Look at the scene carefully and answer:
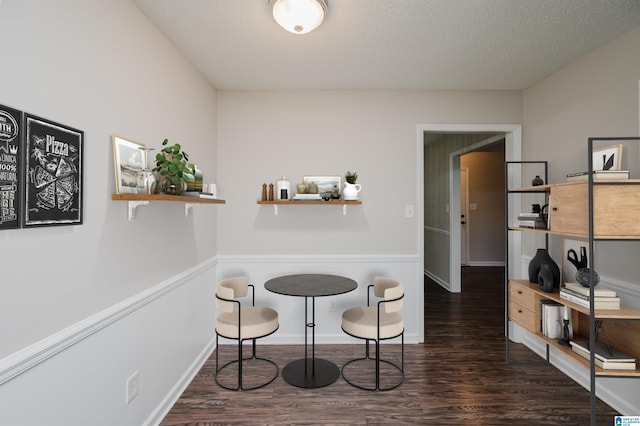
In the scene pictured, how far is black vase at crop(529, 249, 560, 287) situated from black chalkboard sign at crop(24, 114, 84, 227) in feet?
10.3

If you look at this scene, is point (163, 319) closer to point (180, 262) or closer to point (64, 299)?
point (180, 262)

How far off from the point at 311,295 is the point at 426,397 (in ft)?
3.74

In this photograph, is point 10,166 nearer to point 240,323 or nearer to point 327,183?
point 240,323

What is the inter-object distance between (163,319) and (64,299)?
86cm

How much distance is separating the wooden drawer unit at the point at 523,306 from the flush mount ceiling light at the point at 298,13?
2553mm

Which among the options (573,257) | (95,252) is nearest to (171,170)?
(95,252)

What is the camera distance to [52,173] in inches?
49.0

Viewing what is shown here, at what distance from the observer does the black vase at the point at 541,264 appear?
8.02 feet

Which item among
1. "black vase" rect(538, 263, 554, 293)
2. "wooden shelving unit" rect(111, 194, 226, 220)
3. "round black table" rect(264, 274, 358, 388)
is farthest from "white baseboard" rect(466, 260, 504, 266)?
"wooden shelving unit" rect(111, 194, 226, 220)

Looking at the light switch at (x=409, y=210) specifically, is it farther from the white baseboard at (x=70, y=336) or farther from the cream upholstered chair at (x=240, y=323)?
the white baseboard at (x=70, y=336)

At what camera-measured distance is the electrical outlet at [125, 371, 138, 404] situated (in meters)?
1.73

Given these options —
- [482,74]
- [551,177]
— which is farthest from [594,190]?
[482,74]

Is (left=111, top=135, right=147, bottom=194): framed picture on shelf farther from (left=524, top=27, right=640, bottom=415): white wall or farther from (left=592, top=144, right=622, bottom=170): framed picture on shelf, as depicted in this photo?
(left=524, top=27, right=640, bottom=415): white wall

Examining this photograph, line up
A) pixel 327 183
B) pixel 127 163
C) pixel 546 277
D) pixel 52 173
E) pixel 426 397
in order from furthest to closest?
pixel 327 183 → pixel 546 277 → pixel 426 397 → pixel 127 163 → pixel 52 173
